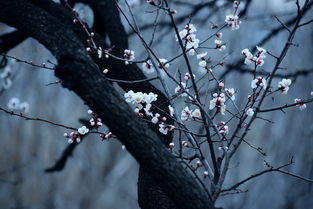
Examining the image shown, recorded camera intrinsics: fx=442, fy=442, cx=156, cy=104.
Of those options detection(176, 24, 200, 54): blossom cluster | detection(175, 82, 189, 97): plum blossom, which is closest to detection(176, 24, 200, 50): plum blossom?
detection(176, 24, 200, 54): blossom cluster

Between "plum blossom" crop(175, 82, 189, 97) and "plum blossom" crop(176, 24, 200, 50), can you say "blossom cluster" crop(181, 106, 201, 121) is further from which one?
"plum blossom" crop(176, 24, 200, 50)

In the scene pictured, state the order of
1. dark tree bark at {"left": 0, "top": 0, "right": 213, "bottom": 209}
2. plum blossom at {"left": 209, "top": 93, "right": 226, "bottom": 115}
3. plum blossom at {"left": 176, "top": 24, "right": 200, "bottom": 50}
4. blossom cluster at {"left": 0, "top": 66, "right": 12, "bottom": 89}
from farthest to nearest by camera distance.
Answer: blossom cluster at {"left": 0, "top": 66, "right": 12, "bottom": 89}
plum blossom at {"left": 176, "top": 24, "right": 200, "bottom": 50}
plum blossom at {"left": 209, "top": 93, "right": 226, "bottom": 115}
dark tree bark at {"left": 0, "top": 0, "right": 213, "bottom": 209}

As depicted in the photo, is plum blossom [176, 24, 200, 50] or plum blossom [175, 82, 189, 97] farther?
plum blossom [176, 24, 200, 50]

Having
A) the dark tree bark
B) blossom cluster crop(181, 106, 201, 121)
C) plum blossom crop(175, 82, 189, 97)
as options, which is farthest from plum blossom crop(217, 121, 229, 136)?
the dark tree bark

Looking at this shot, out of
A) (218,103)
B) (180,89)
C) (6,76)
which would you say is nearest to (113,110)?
(218,103)

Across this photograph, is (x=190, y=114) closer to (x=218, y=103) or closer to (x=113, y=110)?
(x=218, y=103)

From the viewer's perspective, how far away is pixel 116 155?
474 inches

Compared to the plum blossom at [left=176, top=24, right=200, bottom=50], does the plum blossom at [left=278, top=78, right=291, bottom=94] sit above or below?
below

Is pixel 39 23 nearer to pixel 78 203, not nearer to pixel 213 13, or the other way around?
pixel 213 13

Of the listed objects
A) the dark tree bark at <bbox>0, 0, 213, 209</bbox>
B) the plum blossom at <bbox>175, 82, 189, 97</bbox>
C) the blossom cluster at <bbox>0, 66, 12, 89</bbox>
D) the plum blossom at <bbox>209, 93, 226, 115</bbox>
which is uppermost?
the blossom cluster at <bbox>0, 66, 12, 89</bbox>

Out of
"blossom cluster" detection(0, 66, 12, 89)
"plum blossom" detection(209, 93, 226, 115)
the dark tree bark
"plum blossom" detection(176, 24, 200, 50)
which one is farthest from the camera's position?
"blossom cluster" detection(0, 66, 12, 89)

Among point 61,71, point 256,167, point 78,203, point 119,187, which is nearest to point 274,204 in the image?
point 256,167

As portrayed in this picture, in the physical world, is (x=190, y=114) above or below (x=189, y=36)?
below

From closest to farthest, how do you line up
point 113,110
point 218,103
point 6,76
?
point 113,110
point 218,103
point 6,76
